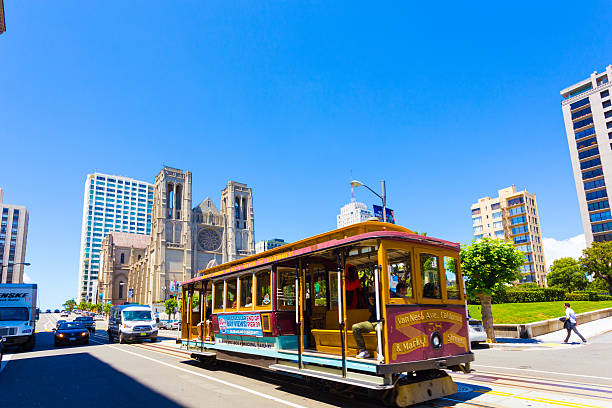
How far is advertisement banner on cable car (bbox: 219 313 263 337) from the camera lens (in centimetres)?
984

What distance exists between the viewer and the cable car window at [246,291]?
10.4 meters

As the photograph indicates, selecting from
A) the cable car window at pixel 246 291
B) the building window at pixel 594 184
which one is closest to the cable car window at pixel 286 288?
the cable car window at pixel 246 291

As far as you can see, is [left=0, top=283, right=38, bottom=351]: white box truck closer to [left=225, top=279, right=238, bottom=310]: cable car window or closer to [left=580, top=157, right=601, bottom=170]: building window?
[left=225, top=279, right=238, bottom=310]: cable car window

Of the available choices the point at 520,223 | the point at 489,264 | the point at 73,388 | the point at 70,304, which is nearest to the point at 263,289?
the point at 73,388

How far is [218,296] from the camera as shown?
12.4m

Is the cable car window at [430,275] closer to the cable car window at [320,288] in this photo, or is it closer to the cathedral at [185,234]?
the cable car window at [320,288]

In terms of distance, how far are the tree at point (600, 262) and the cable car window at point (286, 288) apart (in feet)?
190

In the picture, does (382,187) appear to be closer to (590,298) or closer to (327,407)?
(327,407)

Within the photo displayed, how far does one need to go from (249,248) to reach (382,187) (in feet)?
276

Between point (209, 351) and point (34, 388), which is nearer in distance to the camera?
point (34, 388)

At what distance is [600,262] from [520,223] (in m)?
40.0

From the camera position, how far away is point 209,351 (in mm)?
12523

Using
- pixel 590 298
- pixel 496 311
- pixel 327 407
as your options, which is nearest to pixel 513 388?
pixel 327 407

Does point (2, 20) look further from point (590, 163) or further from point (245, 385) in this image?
point (590, 163)
